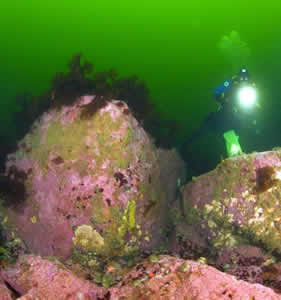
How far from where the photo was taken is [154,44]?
46625 millimetres

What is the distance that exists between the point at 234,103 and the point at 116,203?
180 inches

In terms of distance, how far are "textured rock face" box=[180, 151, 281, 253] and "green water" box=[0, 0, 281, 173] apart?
8.65 meters

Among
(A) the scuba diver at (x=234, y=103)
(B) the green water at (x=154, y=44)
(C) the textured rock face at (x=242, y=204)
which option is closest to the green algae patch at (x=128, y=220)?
(C) the textured rock face at (x=242, y=204)

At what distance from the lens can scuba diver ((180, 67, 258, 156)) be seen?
703cm

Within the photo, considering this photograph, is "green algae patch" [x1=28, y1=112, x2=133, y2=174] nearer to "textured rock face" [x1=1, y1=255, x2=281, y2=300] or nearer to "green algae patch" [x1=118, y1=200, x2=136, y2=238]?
"green algae patch" [x1=118, y1=200, x2=136, y2=238]

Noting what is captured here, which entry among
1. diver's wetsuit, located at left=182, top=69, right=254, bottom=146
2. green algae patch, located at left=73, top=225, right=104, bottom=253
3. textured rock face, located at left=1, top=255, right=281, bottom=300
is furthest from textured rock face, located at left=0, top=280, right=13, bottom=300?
diver's wetsuit, located at left=182, top=69, right=254, bottom=146

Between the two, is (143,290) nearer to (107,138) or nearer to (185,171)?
(107,138)

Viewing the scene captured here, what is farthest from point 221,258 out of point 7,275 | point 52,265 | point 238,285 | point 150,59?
point 150,59

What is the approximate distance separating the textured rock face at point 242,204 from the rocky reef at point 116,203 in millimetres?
15

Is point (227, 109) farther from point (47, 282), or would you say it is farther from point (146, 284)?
point (47, 282)

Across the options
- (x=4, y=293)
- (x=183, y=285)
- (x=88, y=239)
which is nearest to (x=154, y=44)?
(x=88, y=239)

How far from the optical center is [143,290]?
8.73 feet

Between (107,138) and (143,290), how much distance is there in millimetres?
2684

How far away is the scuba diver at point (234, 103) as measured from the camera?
277 inches
